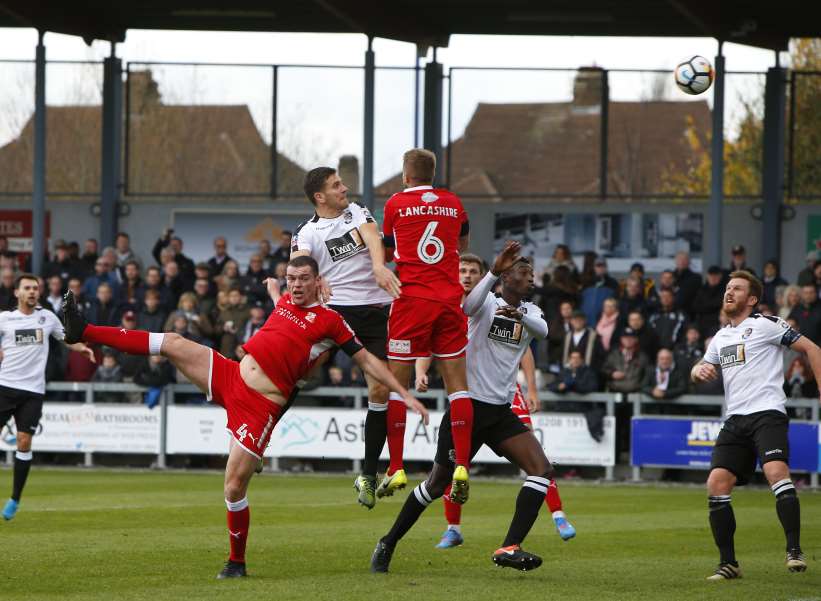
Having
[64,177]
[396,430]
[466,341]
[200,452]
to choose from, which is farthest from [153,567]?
[64,177]

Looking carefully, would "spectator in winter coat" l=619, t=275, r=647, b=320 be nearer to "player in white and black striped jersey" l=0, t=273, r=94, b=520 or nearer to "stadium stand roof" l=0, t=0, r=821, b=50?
"stadium stand roof" l=0, t=0, r=821, b=50

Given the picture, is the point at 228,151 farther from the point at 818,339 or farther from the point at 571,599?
the point at 571,599

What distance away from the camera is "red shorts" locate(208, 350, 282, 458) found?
386 inches

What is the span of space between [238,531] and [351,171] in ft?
61.1

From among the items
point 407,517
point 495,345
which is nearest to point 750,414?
point 495,345

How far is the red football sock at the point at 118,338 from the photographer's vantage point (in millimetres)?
9891

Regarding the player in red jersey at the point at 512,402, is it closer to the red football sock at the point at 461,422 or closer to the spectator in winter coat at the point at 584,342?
the red football sock at the point at 461,422

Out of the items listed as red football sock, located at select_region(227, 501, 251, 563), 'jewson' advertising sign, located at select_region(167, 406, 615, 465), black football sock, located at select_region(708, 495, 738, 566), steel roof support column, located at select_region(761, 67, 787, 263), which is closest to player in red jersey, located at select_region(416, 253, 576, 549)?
black football sock, located at select_region(708, 495, 738, 566)

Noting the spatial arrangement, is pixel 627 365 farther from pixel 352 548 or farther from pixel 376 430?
pixel 376 430

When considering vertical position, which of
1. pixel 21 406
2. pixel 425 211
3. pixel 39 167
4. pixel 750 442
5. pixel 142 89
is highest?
pixel 142 89

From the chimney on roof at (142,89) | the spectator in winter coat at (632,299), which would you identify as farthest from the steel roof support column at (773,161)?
the chimney on roof at (142,89)

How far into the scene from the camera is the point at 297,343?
9.92 m

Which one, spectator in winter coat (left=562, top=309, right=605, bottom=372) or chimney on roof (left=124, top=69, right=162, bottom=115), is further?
chimney on roof (left=124, top=69, right=162, bottom=115)

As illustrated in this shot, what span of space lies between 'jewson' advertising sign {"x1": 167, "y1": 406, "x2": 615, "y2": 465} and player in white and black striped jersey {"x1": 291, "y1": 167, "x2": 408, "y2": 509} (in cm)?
952
